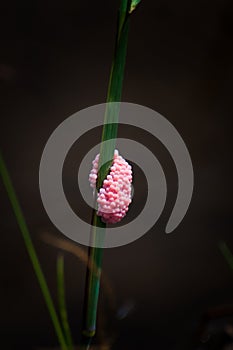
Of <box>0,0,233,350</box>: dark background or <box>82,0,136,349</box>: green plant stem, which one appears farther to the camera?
<box>0,0,233,350</box>: dark background

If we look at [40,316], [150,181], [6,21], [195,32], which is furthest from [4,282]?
[195,32]

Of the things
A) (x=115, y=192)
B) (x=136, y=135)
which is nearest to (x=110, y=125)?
(x=115, y=192)

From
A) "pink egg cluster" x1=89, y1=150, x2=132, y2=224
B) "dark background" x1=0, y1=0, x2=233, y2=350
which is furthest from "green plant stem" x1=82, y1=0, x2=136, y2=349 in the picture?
"dark background" x1=0, y1=0, x2=233, y2=350

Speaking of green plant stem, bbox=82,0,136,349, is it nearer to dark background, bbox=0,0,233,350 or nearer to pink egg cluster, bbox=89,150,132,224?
pink egg cluster, bbox=89,150,132,224

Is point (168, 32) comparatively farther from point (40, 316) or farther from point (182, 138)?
point (40, 316)

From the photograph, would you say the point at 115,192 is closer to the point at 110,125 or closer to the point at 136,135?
the point at 110,125
